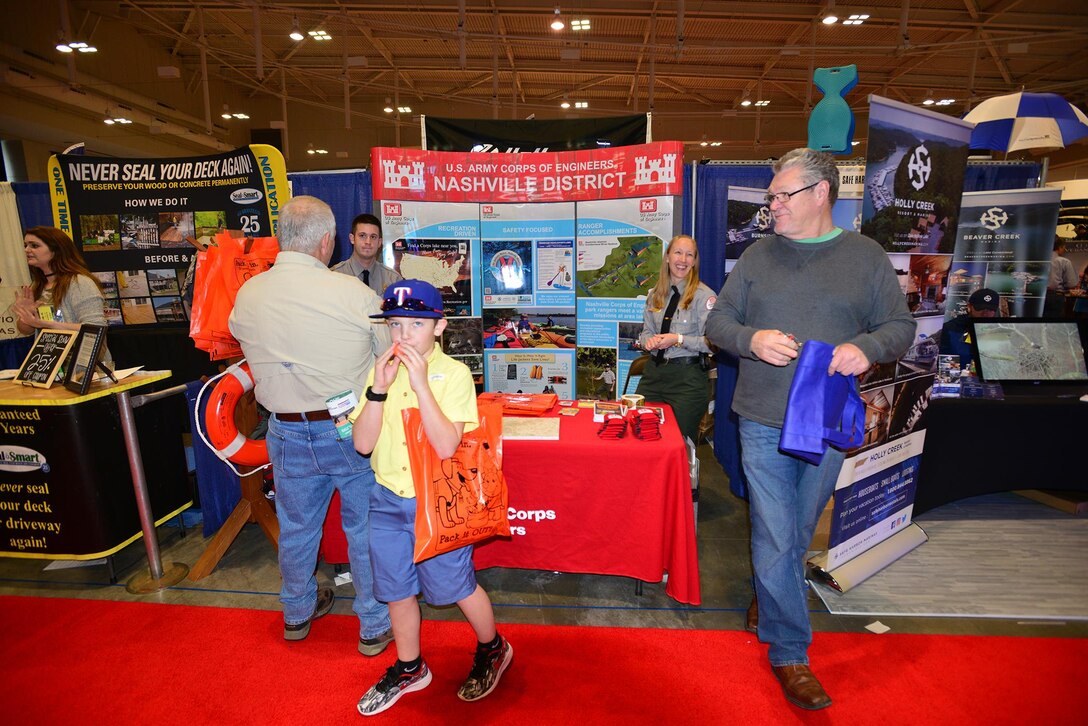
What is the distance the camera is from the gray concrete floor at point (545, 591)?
2.44 meters

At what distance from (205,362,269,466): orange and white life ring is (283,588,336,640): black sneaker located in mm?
732

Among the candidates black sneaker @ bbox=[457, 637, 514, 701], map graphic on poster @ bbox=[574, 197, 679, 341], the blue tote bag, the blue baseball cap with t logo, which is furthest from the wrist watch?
map graphic on poster @ bbox=[574, 197, 679, 341]

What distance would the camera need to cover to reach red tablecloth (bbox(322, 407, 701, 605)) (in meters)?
2.35

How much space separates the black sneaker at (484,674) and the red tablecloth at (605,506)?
2.01 ft

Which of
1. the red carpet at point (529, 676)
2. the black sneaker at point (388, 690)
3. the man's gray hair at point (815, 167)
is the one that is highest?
the man's gray hair at point (815, 167)

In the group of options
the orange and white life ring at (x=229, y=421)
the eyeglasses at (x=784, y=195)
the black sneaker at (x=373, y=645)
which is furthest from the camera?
the orange and white life ring at (x=229, y=421)

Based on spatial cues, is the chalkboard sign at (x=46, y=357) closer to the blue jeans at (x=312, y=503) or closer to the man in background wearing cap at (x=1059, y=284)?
the blue jeans at (x=312, y=503)

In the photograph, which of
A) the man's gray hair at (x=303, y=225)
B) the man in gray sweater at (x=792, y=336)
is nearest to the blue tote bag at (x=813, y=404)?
the man in gray sweater at (x=792, y=336)

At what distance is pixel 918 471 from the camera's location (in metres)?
3.25

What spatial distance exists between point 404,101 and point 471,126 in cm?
1019

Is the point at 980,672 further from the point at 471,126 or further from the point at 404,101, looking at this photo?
the point at 404,101

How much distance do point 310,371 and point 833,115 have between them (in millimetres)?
2668

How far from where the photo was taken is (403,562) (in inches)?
71.4

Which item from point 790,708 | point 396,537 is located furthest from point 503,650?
point 790,708
